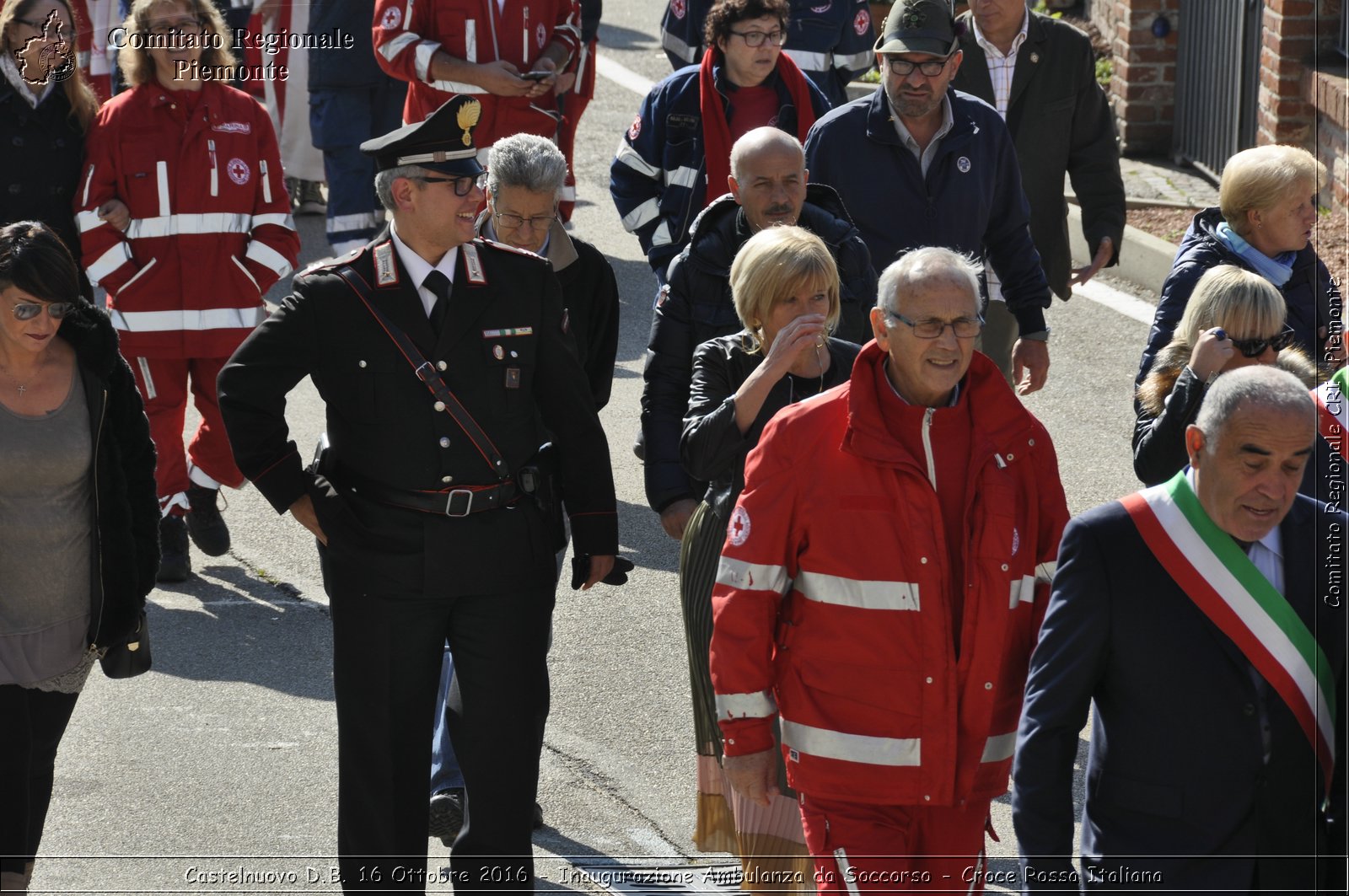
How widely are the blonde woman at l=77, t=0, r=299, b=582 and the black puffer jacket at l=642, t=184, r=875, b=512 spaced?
2.57 metres

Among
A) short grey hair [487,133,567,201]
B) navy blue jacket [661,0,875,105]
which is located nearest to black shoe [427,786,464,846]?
short grey hair [487,133,567,201]

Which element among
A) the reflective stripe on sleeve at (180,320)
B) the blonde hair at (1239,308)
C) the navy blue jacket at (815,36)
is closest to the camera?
the blonde hair at (1239,308)

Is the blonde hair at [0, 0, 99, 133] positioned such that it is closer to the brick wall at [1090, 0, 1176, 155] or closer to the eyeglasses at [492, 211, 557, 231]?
the eyeglasses at [492, 211, 557, 231]

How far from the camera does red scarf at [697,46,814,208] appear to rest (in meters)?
7.73

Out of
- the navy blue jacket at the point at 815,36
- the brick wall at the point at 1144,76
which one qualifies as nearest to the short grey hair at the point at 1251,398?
the navy blue jacket at the point at 815,36

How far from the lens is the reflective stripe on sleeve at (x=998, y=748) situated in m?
4.21

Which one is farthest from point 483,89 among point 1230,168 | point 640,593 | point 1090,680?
point 1090,680

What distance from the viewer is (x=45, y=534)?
16.1 feet

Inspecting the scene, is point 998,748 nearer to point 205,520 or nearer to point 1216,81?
point 205,520

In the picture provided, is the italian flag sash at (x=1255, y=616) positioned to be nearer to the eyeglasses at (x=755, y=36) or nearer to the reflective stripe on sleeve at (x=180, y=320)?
the eyeglasses at (x=755, y=36)

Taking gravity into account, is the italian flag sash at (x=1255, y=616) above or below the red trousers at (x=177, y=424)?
above

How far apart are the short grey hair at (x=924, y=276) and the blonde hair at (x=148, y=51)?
4.13 meters

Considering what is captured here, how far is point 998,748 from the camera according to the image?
4.23 metres

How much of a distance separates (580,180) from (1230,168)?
837cm
